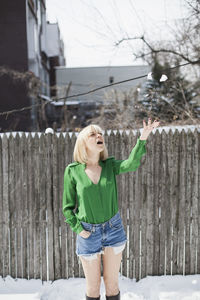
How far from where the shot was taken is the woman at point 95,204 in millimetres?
2131

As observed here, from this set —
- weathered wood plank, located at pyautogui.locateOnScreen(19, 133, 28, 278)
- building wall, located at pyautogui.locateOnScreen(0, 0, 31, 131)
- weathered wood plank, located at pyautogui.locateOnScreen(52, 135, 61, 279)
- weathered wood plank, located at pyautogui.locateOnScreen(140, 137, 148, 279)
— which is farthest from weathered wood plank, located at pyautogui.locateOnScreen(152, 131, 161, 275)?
building wall, located at pyautogui.locateOnScreen(0, 0, 31, 131)

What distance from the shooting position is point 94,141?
218 cm

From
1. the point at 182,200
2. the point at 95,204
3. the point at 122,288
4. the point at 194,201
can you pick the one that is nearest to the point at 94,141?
the point at 95,204

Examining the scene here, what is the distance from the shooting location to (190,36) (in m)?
5.79

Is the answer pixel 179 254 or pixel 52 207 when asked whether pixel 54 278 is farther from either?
pixel 179 254

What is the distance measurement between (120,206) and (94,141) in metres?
1.48

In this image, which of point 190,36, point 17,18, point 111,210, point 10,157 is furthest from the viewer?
point 17,18

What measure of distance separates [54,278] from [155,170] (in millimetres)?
1879

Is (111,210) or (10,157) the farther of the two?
(10,157)

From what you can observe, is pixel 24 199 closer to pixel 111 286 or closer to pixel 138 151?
pixel 111 286

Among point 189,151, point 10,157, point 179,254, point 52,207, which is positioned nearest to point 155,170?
point 189,151

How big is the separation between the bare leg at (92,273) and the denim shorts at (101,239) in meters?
0.06

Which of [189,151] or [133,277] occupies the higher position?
[189,151]

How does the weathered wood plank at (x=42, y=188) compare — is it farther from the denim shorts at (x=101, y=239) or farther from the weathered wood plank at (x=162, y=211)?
the weathered wood plank at (x=162, y=211)
